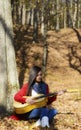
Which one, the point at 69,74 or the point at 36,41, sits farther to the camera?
the point at 36,41

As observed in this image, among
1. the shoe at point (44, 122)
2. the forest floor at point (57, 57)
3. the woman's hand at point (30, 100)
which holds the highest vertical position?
the woman's hand at point (30, 100)

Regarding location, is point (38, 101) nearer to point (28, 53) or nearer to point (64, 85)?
point (64, 85)

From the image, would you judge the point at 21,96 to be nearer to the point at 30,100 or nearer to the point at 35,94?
the point at 30,100

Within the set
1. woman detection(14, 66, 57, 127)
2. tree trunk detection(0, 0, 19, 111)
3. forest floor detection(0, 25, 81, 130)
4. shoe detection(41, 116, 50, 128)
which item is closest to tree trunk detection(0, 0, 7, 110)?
tree trunk detection(0, 0, 19, 111)

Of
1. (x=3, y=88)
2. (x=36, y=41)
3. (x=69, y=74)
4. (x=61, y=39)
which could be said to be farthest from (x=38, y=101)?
(x=61, y=39)

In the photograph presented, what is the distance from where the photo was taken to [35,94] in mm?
8344

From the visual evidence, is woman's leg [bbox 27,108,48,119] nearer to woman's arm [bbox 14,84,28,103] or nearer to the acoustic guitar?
the acoustic guitar

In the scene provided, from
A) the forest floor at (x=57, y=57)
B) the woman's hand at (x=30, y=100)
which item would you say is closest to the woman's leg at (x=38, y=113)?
the woman's hand at (x=30, y=100)

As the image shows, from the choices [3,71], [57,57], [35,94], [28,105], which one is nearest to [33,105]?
[28,105]

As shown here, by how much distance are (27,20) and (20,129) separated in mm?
30811

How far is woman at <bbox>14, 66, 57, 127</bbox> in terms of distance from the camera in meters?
8.09

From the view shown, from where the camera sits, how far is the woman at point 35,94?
319 inches

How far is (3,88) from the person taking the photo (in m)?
9.66

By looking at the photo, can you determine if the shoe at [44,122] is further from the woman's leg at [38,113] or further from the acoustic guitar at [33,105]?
the acoustic guitar at [33,105]
